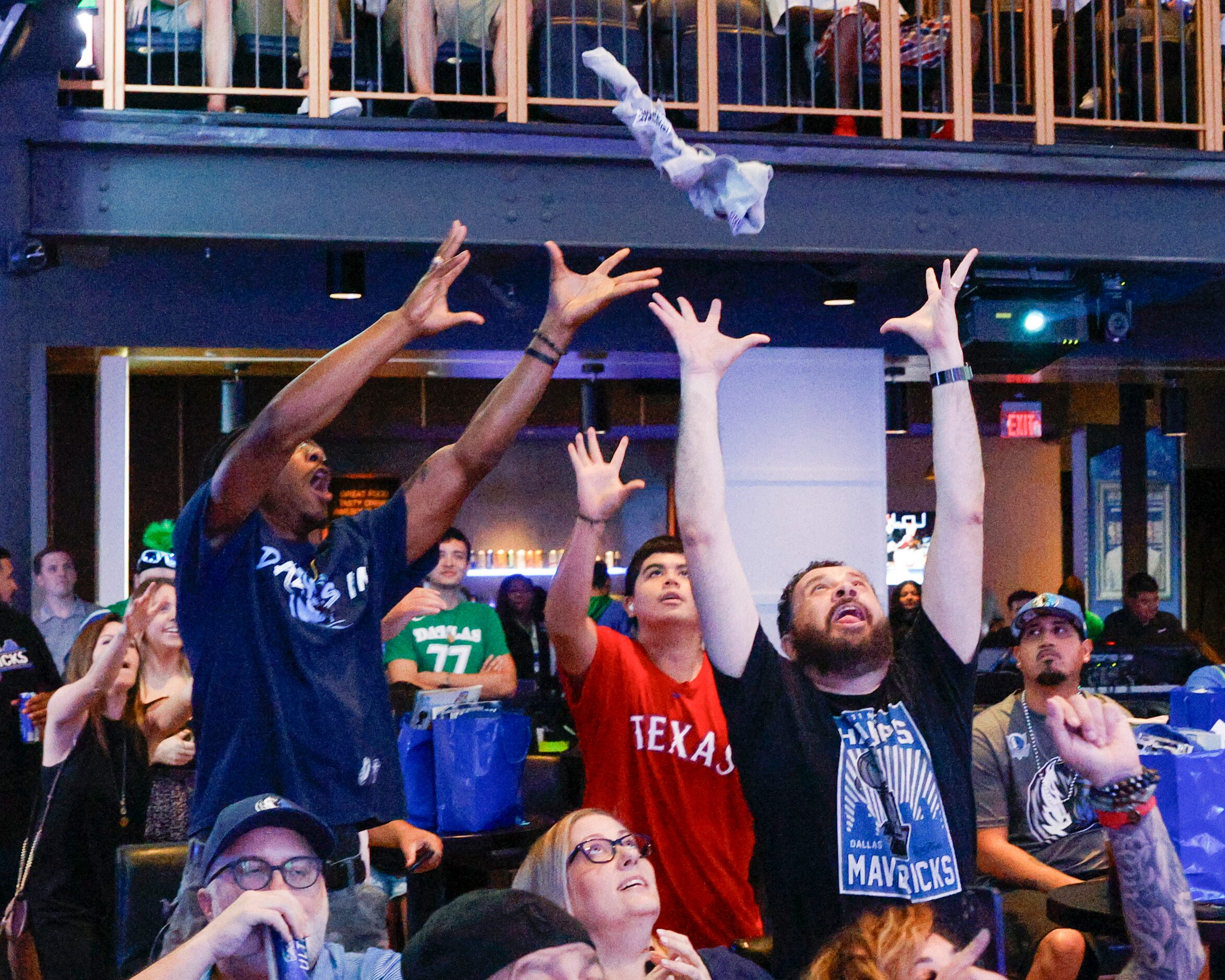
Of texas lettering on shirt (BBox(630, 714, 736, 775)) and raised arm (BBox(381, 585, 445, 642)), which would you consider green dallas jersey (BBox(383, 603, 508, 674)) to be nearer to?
raised arm (BBox(381, 585, 445, 642))

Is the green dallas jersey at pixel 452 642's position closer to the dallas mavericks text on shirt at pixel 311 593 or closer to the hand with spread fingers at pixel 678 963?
the dallas mavericks text on shirt at pixel 311 593

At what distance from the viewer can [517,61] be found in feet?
17.5

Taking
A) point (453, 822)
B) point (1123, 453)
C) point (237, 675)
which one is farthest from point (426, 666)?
point (1123, 453)

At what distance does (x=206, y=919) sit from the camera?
2.09 metres

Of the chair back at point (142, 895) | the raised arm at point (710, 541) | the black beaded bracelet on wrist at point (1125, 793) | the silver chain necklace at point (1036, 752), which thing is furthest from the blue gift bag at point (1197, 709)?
the chair back at point (142, 895)

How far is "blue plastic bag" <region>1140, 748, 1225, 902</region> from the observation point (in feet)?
8.78

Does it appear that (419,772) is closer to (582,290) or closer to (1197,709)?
(582,290)

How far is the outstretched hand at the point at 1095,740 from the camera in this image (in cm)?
200

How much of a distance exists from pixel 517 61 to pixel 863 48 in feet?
5.14

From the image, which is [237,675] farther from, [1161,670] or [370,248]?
[1161,670]

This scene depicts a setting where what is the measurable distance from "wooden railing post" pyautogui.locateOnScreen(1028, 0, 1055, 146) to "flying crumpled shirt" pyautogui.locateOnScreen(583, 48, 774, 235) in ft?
10.4

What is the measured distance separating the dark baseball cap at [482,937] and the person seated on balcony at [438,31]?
4.15 metres

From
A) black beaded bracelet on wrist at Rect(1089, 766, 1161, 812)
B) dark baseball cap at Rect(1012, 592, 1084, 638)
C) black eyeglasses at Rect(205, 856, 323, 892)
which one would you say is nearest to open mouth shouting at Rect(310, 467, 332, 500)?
black eyeglasses at Rect(205, 856, 323, 892)

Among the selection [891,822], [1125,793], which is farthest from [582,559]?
[1125,793]
